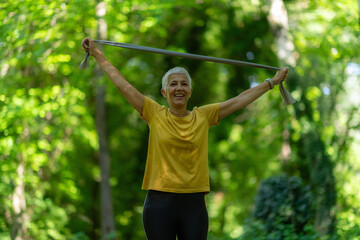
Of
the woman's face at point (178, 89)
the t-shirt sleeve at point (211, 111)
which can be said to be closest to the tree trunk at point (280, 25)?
the t-shirt sleeve at point (211, 111)

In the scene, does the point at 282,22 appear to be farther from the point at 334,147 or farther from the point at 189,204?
the point at 189,204

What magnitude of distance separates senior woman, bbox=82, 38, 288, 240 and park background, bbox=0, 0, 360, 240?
3217 mm

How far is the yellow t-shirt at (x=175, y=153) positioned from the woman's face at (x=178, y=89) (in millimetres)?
84

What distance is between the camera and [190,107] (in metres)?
10.1

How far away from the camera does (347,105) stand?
18.5 feet

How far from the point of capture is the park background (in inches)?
230

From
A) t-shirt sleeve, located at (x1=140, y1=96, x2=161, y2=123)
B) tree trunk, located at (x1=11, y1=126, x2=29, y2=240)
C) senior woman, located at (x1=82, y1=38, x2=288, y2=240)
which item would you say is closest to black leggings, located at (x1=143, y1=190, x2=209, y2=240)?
senior woman, located at (x1=82, y1=38, x2=288, y2=240)

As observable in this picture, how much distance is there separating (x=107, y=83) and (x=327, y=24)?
4.83 meters

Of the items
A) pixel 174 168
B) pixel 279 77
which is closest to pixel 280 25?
pixel 279 77

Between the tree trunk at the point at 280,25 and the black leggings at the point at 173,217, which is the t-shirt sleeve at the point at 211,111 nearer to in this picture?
the black leggings at the point at 173,217

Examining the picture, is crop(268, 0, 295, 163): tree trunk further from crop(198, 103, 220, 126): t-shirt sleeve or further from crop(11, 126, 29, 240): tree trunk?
crop(198, 103, 220, 126): t-shirt sleeve

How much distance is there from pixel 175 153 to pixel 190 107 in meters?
7.57

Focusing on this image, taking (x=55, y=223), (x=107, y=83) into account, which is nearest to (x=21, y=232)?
(x=55, y=223)

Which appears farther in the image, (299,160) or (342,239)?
(299,160)
